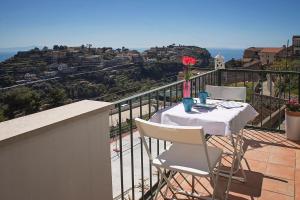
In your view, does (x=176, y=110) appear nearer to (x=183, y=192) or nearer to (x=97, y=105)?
(x=183, y=192)

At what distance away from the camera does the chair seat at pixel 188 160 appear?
→ 7.63 ft

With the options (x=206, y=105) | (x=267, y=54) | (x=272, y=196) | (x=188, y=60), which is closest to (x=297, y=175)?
(x=272, y=196)

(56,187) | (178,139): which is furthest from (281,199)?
(56,187)

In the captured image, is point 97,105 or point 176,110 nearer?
point 97,105

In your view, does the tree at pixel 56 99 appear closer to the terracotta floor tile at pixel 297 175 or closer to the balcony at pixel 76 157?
the balcony at pixel 76 157

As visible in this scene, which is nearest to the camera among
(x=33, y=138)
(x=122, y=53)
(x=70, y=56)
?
(x=33, y=138)

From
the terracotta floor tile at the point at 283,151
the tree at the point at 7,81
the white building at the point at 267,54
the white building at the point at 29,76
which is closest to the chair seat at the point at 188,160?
the terracotta floor tile at the point at 283,151

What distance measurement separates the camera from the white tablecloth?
2.55m

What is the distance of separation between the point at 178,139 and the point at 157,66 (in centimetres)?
1364

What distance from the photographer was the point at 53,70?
45.7 feet

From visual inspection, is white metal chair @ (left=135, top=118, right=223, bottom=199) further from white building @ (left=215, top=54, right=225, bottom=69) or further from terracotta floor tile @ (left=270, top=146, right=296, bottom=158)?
white building @ (left=215, top=54, right=225, bottom=69)

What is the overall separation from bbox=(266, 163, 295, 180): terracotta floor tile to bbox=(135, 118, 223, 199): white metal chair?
3.84 ft

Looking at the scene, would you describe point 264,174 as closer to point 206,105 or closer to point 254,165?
point 254,165

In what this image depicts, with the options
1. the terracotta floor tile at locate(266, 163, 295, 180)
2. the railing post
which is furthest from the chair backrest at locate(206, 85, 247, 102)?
the railing post
